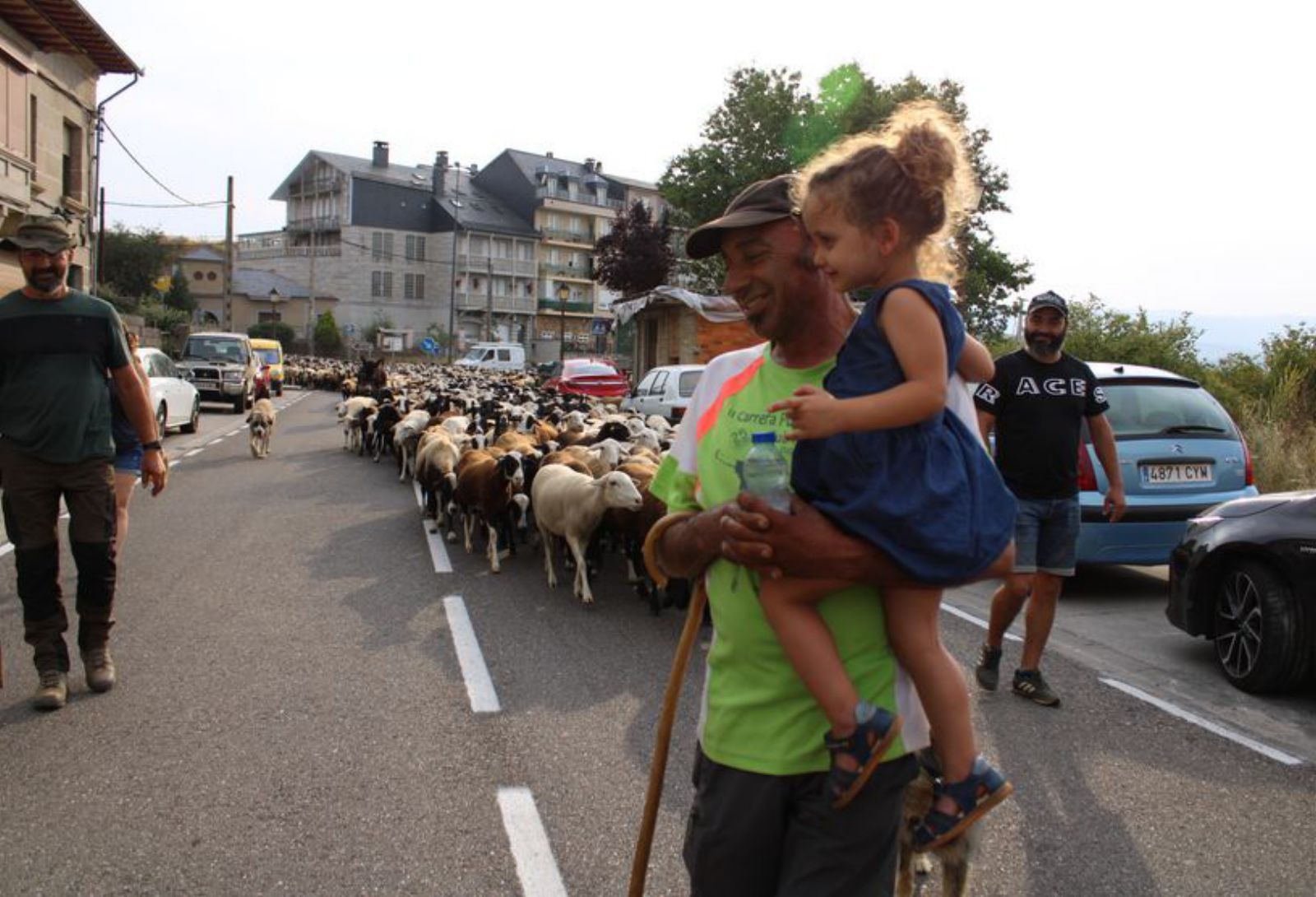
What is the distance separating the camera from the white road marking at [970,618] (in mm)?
7125

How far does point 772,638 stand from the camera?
201 cm

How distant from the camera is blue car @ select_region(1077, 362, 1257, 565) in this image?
8.00m

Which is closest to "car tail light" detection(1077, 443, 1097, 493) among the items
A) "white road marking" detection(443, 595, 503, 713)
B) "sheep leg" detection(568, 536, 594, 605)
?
"sheep leg" detection(568, 536, 594, 605)

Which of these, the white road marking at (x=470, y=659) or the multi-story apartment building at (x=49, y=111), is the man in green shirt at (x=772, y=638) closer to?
the white road marking at (x=470, y=659)

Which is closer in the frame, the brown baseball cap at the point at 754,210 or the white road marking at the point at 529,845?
the brown baseball cap at the point at 754,210

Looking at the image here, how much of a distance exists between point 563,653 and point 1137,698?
3417 millimetres

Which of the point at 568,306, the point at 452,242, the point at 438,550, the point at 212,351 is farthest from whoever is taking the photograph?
the point at 568,306

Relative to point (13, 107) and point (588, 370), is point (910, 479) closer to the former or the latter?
point (588, 370)

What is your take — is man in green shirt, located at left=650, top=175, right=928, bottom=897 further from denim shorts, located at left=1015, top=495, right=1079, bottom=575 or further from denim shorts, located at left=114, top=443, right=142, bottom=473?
denim shorts, located at left=114, top=443, right=142, bottom=473

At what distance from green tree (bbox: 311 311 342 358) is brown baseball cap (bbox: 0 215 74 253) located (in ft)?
233

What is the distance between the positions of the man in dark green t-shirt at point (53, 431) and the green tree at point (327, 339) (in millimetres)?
70776

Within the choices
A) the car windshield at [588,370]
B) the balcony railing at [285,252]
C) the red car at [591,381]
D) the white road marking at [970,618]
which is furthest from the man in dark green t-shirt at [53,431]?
the balcony railing at [285,252]

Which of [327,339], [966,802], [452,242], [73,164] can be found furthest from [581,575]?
[452,242]

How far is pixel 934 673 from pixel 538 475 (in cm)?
712
